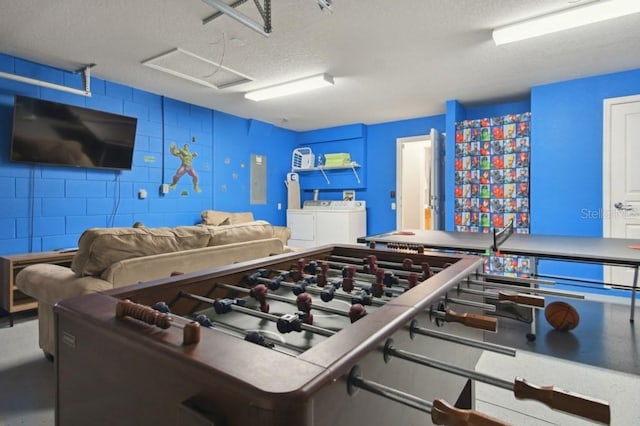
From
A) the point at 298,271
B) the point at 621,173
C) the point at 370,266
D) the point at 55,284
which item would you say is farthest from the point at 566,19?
the point at 55,284

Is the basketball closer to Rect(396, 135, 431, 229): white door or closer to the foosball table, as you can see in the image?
the foosball table

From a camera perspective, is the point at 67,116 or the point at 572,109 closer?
the point at 67,116

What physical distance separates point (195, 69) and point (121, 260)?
94.9 inches

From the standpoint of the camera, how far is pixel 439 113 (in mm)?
5504

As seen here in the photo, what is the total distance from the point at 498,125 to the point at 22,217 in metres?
5.49

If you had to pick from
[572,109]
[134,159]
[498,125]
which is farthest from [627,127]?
[134,159]

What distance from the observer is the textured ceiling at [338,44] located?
2.54 m

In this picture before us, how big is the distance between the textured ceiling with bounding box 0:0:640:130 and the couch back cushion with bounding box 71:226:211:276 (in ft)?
5.31

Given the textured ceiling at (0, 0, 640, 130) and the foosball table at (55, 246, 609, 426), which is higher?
the textured ceiling at (0, 0, 640, 130)

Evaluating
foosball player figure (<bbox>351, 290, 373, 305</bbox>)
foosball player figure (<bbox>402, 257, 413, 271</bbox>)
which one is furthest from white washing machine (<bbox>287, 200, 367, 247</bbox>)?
foosball player figure (<bbox>351, 290, 373, 305</bbox>)

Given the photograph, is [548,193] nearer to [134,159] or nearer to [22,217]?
[134,159]

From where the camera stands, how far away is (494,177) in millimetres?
4629

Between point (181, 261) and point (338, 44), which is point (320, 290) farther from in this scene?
point (338, 44)

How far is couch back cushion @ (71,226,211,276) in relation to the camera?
6.56 ft
